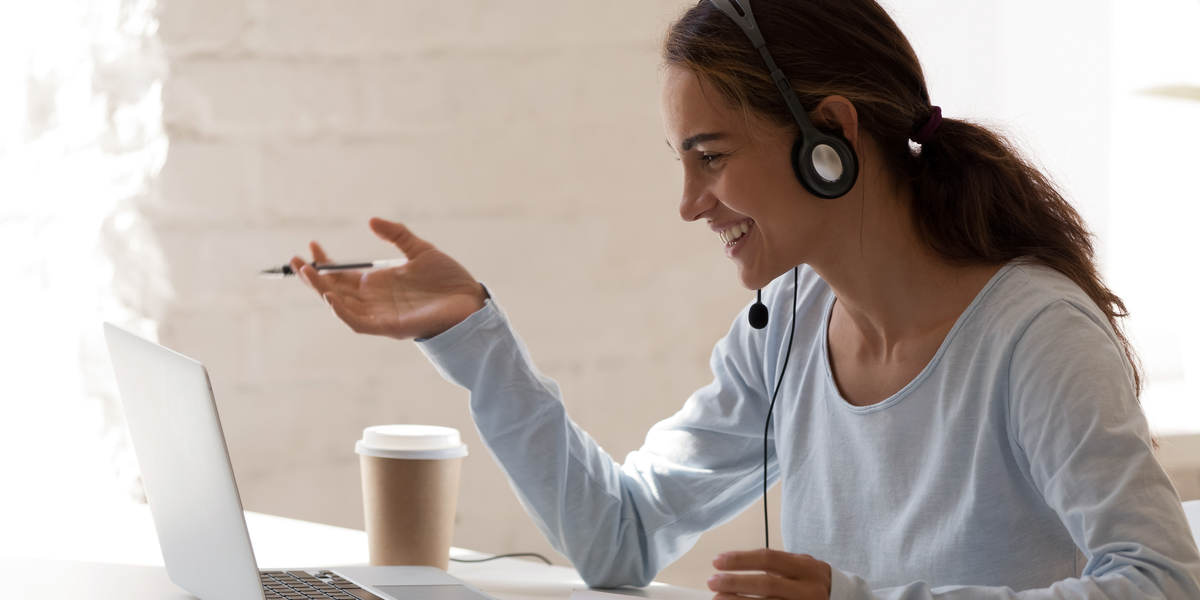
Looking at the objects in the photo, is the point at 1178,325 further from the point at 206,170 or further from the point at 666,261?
the point at 206,170

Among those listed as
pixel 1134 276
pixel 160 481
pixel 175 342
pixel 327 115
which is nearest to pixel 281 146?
pixel 327 115

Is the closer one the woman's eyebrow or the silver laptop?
the silver laptop

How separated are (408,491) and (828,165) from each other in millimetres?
532

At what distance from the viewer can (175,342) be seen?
5.03 ft

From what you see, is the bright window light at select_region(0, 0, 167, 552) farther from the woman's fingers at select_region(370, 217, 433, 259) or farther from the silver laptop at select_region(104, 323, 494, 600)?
the silver laptop at select_region(104, 323, 494, 600)

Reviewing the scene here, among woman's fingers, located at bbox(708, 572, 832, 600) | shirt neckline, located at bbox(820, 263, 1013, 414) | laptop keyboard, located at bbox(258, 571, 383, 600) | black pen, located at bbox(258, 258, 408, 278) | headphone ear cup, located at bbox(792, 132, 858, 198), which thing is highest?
headphone ear cup, located at bbox(792, 132, 858, 198)

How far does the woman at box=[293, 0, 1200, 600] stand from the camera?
0.79 meters

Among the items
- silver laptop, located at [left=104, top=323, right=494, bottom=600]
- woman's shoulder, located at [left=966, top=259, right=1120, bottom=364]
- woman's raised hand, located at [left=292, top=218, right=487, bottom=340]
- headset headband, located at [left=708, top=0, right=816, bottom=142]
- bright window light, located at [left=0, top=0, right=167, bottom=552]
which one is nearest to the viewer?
silver laptop, located at [left=104, top=323, right=494, bottom=600]

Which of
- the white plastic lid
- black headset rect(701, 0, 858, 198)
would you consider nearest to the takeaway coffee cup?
the white plastic lid

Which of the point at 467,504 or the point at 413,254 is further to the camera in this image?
the point at 467,504

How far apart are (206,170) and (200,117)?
8 centimetres

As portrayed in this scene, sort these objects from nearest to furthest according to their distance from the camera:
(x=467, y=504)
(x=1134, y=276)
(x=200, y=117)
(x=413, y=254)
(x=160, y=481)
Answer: (x=160, y=481) → (x=413, y=254) → (x=200, y=117) → (x=467, y=504) → (x=1134, y=276)

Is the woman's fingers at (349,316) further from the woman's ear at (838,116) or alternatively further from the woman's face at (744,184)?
the woman's ear at (838,116)

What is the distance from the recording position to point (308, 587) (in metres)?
0.91
